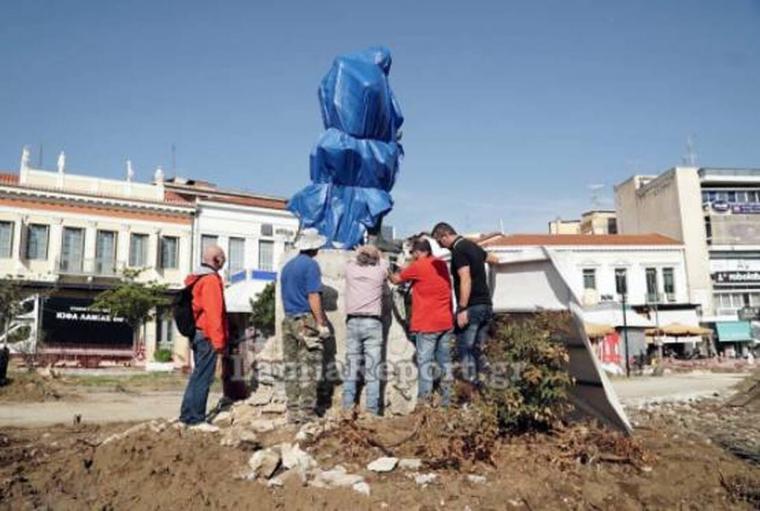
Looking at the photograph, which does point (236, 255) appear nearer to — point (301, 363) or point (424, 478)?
point (301, 363)

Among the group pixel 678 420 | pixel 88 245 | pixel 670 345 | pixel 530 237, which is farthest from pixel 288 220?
pixel 678 420

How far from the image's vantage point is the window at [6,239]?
32.4 meters

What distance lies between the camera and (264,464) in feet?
14.5

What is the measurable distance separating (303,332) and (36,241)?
1261 inches

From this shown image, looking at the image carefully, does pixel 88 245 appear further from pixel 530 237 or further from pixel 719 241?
pixel 719 241

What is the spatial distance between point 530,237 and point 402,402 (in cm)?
4084

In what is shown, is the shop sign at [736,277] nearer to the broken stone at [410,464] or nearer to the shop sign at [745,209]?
the shop sign at [745,209]

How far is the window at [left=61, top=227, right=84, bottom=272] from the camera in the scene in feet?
111

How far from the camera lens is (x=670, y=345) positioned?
3862 cm

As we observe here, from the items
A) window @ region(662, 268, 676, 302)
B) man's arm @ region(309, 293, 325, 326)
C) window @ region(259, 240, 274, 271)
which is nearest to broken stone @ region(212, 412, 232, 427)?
man's arm @ region(309, 293, 325, 326)

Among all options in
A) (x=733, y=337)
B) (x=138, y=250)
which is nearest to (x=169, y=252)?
(x=138, y=250)

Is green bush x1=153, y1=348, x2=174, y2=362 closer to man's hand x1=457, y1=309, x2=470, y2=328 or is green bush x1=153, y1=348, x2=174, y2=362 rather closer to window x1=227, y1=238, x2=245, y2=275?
window x1=227, y1=238, x2=245, y2=275

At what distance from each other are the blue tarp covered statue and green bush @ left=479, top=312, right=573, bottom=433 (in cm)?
338

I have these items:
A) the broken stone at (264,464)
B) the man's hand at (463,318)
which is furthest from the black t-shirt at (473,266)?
the broken stone at (264,464)
